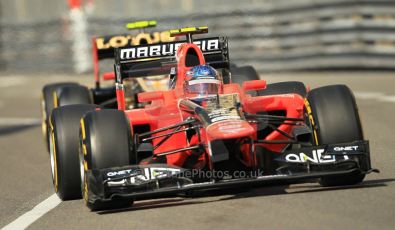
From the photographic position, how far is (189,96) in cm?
930

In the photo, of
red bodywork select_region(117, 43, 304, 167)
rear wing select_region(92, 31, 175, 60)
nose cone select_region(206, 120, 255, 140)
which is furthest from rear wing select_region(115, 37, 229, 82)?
rear wing select_region(92, 31, 175, 60)

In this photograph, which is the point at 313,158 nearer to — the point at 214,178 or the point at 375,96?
the point at 214,178

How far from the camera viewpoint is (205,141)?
830 centimetres

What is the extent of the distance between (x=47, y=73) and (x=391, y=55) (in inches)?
364

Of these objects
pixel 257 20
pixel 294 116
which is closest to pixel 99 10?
pixel 257 20

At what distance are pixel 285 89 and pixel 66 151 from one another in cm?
237

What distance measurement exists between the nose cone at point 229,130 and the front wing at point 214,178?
35 centimetres

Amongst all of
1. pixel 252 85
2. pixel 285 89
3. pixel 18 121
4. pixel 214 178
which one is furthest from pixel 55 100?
pixel 214 178

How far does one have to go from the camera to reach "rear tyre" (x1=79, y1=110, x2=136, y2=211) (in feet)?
26.9

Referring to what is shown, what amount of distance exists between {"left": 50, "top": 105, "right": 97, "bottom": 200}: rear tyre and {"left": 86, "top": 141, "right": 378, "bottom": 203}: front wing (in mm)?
886

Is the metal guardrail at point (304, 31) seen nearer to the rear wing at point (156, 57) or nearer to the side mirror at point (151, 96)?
the rear wing at point (156, 57)

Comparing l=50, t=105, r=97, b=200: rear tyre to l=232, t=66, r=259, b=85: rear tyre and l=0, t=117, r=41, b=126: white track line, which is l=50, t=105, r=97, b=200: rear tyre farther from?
l=0, t=117, r=41, b=126: white track line

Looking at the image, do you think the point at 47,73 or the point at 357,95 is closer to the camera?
the point at 357,95

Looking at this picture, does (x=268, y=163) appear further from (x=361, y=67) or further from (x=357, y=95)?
(x=361, y=67)
